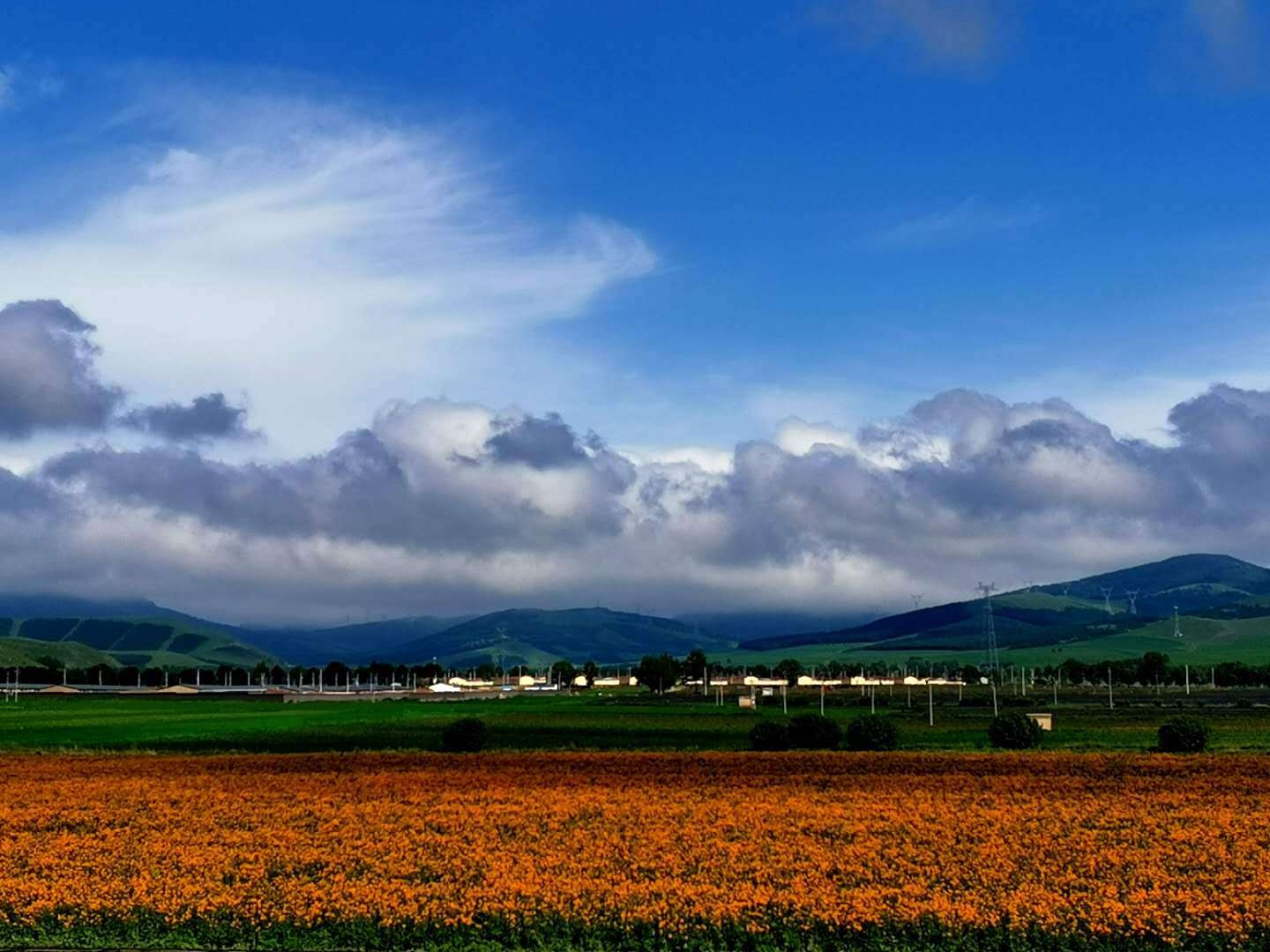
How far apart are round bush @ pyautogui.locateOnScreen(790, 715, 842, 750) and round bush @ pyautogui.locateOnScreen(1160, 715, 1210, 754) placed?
2091 centimetres

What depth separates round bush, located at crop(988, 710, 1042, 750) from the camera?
80.1 m

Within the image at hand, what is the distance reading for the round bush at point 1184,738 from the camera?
74.6 m

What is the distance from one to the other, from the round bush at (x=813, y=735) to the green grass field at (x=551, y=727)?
169 inches

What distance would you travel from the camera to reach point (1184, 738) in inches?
2948

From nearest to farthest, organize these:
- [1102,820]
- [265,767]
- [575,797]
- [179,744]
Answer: [1102,820] → [575,797] → [265,767] → [179,744]

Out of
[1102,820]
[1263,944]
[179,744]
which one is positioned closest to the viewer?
[1263,944]

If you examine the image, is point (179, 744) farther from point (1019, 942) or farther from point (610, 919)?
point (1019, 942)

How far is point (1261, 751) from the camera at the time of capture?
252 ft

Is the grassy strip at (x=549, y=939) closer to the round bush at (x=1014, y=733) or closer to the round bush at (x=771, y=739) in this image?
the round bush at (x=771, y=739)

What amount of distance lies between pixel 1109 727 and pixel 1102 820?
243 ft

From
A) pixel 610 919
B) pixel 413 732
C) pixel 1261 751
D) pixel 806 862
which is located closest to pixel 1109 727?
pixel 1261 751

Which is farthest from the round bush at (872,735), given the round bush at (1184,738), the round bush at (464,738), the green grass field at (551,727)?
the round bush at (464,738)

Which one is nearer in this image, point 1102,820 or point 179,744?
point 1102,820

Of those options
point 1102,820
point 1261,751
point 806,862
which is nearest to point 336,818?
point 806,862
